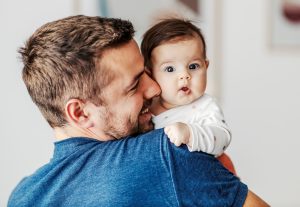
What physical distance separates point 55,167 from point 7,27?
6.67ft

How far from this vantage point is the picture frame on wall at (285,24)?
343cm

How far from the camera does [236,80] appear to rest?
3.41 metres

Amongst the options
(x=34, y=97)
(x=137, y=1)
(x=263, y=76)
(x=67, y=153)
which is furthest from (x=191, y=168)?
(x=263, y=76)

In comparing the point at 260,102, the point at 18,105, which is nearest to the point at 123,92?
the point at 18,105

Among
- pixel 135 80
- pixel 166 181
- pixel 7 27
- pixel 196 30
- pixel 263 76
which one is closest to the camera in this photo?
pixel 166 181

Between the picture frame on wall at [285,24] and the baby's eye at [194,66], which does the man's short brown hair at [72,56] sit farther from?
the picture frame on wall at [285,24]

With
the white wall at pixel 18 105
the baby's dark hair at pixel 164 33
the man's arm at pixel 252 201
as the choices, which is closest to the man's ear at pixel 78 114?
the baby's dark hair at pixel 164 33

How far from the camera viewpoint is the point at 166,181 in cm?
115

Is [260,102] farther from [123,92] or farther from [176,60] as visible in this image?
[123,92]

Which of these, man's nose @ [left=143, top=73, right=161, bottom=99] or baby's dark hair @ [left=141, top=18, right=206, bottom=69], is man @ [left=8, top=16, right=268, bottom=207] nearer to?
man's nose @ [left=143, top=73, right=161, bottom=99]

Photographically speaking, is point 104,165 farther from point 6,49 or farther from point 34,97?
point 6,49

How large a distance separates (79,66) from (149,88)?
0.21 meters

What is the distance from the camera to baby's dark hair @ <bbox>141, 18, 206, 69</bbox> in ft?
4.59

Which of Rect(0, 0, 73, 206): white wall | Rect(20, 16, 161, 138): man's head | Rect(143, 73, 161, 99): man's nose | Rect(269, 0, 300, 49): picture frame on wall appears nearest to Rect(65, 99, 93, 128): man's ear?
Rect(20, 16, 161, 138): man's head
